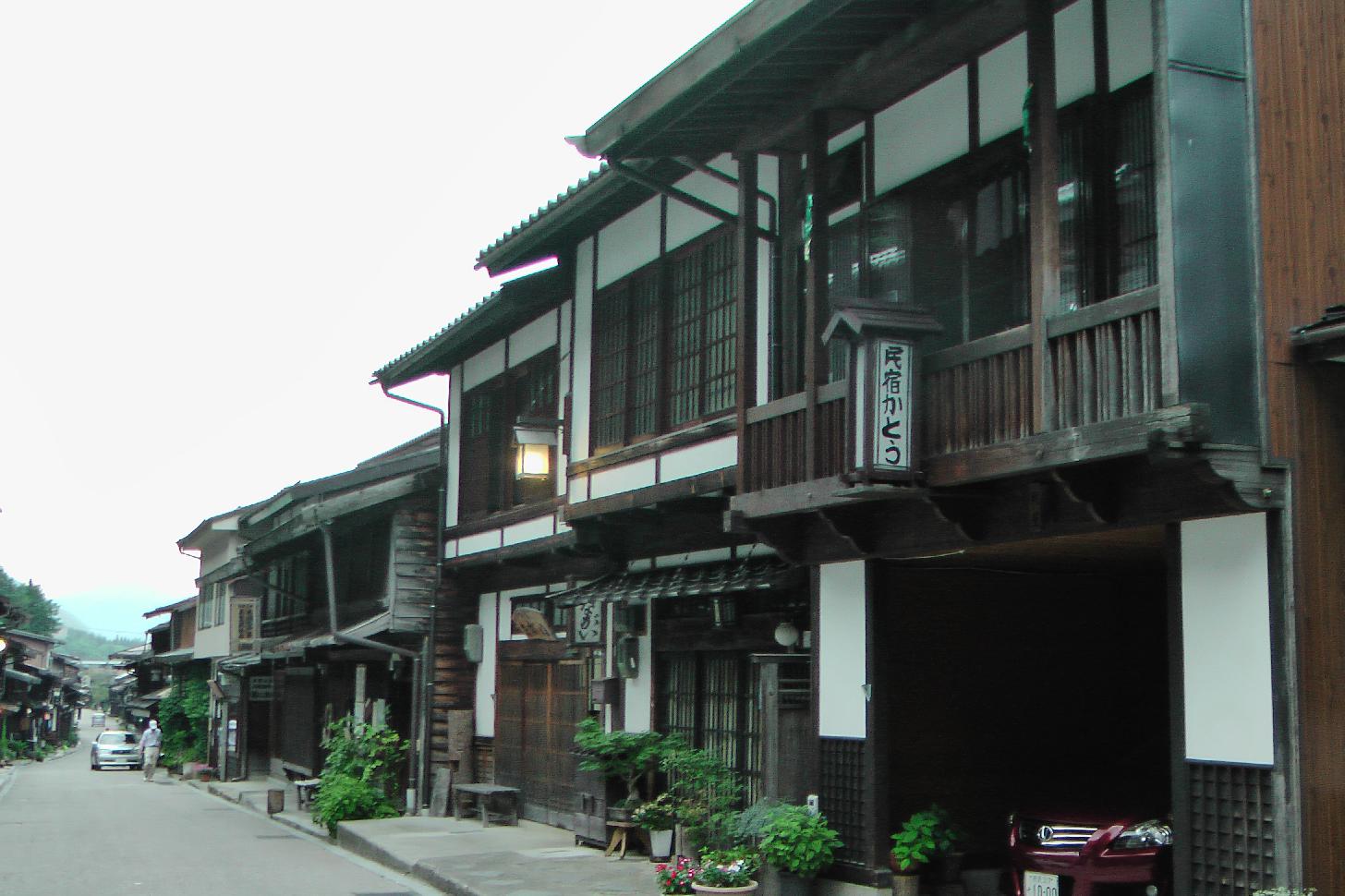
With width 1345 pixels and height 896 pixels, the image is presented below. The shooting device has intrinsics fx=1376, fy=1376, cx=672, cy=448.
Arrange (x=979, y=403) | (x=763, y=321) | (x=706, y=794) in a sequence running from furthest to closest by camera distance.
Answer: (x=706, y=794) < (x=763, y=321) < (x=979, y=403)

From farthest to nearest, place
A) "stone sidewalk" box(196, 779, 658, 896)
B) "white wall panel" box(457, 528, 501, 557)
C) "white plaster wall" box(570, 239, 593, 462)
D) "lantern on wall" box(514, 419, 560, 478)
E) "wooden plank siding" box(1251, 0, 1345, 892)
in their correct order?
1. "white wall panel" box(457, 528, 501, 557)
2. "lantern on wall" box(514, 419, 560, 478)
3. "white plaster wall" box(570, 239, 593, 462)
4. "stone sidewalk" box(196, 779, 658, 896)
5. "wooden plank siding" box(1251, 0, 1345, 892)

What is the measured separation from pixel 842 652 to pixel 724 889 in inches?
91.0

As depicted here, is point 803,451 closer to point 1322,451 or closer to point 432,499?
point 1322,451

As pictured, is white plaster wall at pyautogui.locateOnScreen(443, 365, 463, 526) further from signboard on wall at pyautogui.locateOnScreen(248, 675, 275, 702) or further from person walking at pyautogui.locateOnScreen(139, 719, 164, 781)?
person walking at pyautogui.locateOnScreen(139, 719, 164, 781)

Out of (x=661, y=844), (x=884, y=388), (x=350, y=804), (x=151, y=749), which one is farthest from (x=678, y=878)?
(x=151, y=749)

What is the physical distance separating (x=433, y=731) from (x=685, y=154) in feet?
40.7

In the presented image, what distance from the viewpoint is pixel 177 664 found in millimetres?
55000

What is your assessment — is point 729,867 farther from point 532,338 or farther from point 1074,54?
point 532,338

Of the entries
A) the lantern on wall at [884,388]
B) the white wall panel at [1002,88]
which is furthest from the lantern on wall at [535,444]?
the white wall panel at [1002,88]

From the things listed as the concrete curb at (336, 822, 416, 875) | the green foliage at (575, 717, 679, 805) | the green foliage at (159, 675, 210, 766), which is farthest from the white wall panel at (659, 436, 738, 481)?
the green foliage at (159, 675, 210, 766)

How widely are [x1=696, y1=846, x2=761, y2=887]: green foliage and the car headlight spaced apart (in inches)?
132

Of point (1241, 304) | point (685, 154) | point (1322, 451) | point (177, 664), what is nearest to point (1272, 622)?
point (1322, 451)

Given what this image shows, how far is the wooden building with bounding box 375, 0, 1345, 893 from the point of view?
26.7 feet

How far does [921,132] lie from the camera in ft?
37.3
